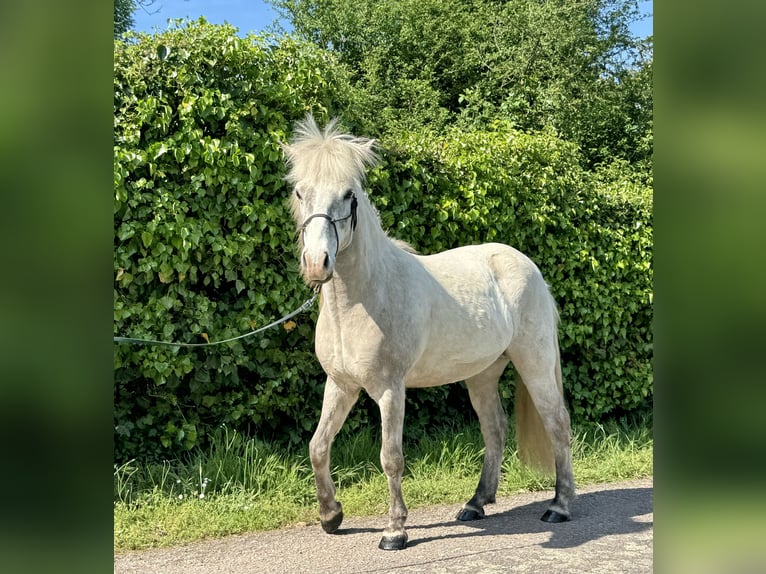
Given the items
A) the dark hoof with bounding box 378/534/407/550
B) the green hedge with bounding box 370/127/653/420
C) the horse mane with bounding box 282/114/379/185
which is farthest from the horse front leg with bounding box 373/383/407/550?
the green hedge with bounding box 370/127/653/420

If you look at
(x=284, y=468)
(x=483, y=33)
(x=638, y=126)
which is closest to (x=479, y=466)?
(x=284, y=468)

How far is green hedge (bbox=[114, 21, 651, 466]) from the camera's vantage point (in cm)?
479

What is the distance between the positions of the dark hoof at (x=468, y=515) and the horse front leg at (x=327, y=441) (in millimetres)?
928

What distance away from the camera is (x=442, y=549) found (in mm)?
4148

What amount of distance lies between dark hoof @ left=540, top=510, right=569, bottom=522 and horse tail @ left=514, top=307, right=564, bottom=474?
1.45 ft

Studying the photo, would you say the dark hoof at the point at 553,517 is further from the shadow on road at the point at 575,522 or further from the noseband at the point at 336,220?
the noseband at the point at 336,220

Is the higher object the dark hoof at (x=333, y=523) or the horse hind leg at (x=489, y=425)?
the horse hind leg at (x=489, y=425)

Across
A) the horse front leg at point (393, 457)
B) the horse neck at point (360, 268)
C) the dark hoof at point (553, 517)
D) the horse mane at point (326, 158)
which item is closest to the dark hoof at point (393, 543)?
the horse front leg at point (393, 457)

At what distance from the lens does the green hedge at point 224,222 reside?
4.79 metres

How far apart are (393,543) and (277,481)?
122 cm

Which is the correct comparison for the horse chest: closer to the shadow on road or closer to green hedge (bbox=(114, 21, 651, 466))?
the shadow on road

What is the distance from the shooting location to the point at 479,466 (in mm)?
5805

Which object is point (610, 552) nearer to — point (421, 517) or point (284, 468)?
point (421, 517)
